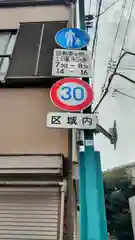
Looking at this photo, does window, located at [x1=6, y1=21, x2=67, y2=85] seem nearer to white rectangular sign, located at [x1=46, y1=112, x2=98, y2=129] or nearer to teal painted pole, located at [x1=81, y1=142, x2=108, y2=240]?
white rectangular sign, located at [x1=46, y1=112, x2=98, y2=129]

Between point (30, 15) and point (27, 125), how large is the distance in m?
3.32

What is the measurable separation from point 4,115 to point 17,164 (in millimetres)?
1001

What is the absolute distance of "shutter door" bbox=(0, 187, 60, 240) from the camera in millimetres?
3018

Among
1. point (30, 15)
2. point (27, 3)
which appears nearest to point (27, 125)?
point (30, 15)

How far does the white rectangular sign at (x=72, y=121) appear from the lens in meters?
3.19

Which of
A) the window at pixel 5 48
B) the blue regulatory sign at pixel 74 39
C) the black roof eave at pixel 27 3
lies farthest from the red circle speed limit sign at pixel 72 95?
the black roof eave at pixel 27 3

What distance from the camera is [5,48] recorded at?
5395 millimetres

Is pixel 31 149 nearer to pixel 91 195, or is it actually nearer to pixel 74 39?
pixel 91 195

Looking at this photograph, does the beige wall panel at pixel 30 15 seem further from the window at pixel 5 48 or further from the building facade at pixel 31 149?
the building facade at pixel 31 149

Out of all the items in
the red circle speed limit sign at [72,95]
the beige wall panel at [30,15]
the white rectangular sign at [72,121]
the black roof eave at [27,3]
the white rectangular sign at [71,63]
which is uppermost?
the black roof eave at [27,3]

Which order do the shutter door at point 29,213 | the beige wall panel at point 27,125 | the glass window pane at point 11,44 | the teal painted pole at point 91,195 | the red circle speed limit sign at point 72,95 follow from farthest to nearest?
the glass window pane at point 11,44
the beige wall panel at point 27,125
the red circle speed limit sign at point 72,95
the shutter door at point 29,213
the teal painted pole at point 91,195

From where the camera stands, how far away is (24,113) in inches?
161

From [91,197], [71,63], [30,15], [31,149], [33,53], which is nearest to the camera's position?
[91,197]

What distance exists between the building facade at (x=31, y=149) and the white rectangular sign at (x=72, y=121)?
1.74 feet
